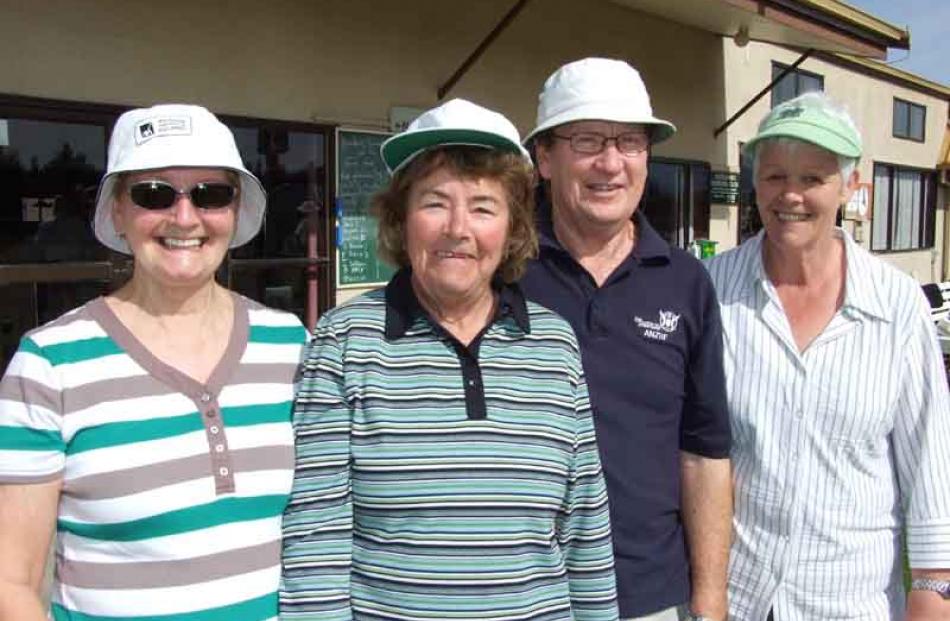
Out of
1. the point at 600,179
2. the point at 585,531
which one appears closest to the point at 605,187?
the point at 600,179

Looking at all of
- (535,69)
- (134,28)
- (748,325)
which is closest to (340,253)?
(134,28)

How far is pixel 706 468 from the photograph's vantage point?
6.82 feet

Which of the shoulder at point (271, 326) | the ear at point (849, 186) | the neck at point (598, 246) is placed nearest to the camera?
the shoulder at point (271, 326)

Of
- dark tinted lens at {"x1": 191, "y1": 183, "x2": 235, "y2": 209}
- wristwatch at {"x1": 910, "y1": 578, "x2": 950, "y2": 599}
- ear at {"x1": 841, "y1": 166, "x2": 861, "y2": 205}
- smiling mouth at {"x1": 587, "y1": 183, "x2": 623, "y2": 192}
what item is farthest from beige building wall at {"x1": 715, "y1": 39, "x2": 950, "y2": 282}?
dark tinted lens at {"x1": 191, "y1": 183, "x2": 235, "y2": 209}

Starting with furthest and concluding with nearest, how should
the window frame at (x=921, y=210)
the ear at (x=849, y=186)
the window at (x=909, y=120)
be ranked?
the window at (x=909, y=120), the window frame at (x=921, y=210), the ear at (x=849, y=186)

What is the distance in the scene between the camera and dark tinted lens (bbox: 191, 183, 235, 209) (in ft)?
5.81

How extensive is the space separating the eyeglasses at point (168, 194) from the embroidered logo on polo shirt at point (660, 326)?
3.23 ft

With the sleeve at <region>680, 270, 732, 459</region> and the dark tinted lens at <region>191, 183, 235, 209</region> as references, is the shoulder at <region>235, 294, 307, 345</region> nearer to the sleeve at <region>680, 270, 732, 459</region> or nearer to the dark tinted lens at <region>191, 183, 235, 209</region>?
the dark tinted lens at <region>191, 183, 235, 209</region>

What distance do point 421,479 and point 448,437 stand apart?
0.10 metres

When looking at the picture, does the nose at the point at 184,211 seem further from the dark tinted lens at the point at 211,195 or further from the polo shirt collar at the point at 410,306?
the polo shirt collar at the point at 410,306

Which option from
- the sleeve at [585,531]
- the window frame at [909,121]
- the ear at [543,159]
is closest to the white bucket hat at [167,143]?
the ear at [543,159]

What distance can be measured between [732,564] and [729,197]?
817 centimetres

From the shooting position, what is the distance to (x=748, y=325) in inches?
86.7

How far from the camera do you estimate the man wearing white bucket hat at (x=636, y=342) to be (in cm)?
199
